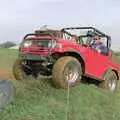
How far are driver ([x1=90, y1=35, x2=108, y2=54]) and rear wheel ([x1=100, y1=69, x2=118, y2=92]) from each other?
0.75 meters

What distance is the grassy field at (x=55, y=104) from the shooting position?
32.4 ft

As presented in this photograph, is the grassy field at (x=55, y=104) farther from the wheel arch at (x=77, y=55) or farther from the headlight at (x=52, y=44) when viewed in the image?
the headlight at (x=52, y=44)

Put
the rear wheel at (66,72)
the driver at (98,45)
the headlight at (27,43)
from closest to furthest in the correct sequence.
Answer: the rear wheel at (66,72)
the headlight at (27,43)
the driver at (98,45)

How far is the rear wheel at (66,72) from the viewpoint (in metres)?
11.7

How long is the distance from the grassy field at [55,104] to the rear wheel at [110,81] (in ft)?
5.73

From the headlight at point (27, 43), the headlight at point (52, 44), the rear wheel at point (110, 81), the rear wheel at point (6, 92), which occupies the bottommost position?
the rear wheel at point (110, 81)

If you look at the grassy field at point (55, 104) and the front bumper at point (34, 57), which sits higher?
the front bumper at point (34, 57)

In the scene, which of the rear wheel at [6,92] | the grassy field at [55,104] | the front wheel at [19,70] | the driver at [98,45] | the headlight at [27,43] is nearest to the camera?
the grassy field at [55,104]

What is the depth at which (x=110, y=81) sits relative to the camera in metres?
15.1

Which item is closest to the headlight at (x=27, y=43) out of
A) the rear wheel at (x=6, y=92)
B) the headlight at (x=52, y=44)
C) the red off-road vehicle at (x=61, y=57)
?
the red off-road vehicle at (x=61, y=57)

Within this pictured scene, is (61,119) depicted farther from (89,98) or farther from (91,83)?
(91,83)

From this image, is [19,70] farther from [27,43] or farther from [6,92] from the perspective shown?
[6,92]

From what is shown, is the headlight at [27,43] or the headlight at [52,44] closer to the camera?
the headlight at [52,44]

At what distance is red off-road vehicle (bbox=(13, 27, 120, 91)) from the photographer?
1200 centimetres
